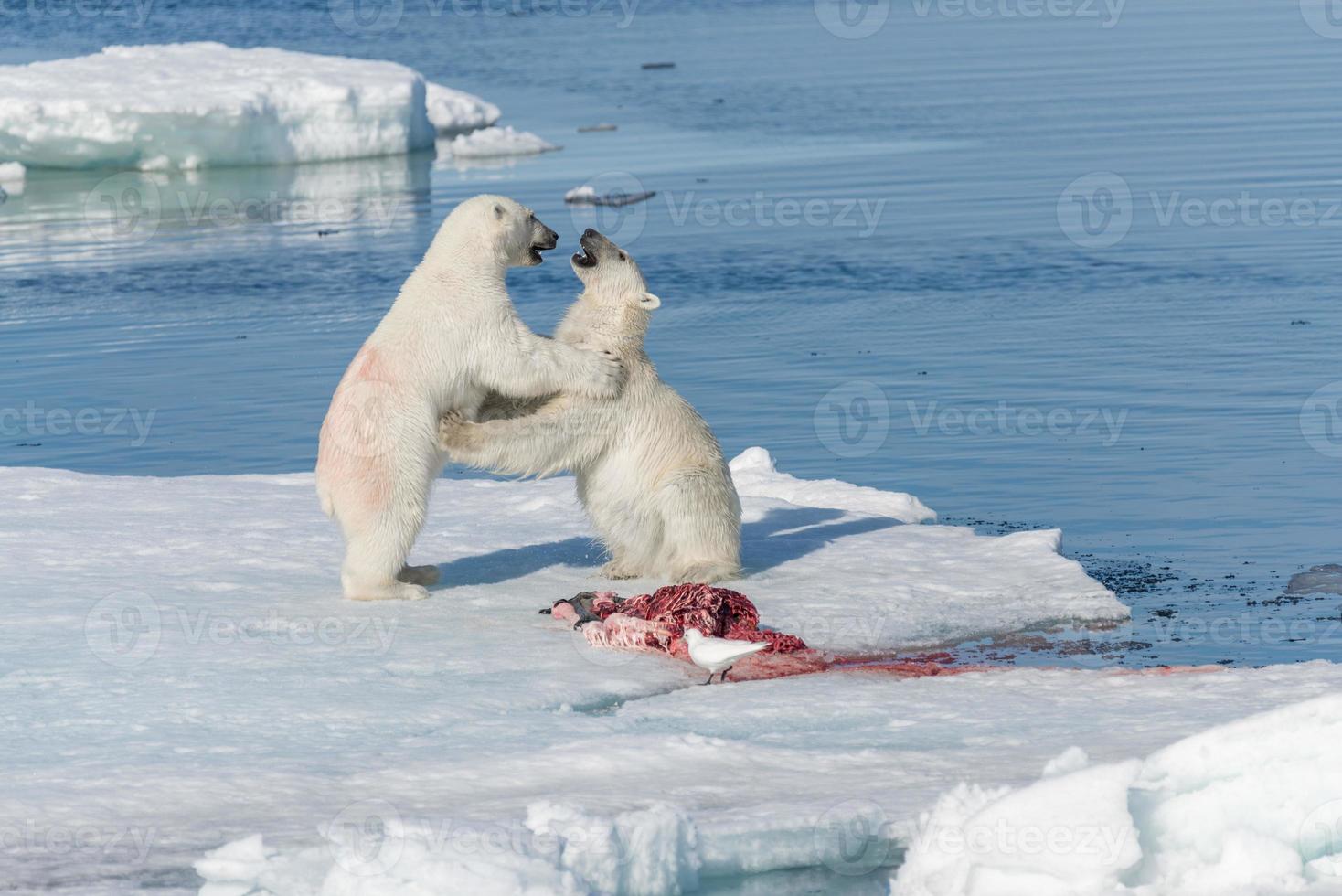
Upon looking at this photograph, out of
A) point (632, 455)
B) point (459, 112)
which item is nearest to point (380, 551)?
point (632, 455)

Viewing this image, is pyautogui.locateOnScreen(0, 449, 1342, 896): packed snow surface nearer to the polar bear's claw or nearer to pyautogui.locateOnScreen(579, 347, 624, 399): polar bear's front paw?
the polar bear's claw

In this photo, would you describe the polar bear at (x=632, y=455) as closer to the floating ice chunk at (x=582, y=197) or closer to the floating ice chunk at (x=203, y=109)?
the floating ice chunk at (x=582, y=197)

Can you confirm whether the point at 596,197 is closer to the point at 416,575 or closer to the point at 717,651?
the point at 416,575

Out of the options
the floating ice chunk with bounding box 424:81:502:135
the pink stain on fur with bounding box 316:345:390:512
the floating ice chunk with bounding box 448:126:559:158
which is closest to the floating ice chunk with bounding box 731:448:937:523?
the pink stain on fur with bounding box 316:345:390:512

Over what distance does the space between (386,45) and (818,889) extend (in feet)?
123

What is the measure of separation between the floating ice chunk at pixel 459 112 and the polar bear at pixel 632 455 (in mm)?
20793

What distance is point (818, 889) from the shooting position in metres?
4.45

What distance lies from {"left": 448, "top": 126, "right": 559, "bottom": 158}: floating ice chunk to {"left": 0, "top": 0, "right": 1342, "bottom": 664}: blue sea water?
1.47ft

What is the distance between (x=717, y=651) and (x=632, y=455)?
1413 mm

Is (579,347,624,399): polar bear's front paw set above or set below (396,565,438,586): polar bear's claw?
above

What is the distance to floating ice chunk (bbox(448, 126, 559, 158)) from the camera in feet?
82.5

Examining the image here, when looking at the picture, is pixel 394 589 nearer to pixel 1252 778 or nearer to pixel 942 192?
pixel 1252 778

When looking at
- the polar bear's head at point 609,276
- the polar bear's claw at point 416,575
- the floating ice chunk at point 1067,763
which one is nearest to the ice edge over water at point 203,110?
the polar bear's head at point 609,276

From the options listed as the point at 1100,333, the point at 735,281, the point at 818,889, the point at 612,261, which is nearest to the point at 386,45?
the point at 735,281
